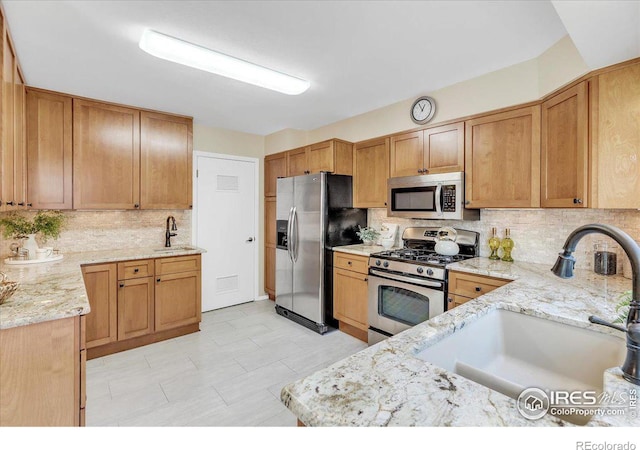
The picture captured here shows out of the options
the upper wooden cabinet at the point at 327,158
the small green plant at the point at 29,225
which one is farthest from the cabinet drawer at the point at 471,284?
the small green plant at the point at 29,225

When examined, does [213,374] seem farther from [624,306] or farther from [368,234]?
[624,306]

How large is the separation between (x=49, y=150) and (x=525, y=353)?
4.02 meters

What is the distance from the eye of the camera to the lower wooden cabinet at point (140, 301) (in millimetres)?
2916

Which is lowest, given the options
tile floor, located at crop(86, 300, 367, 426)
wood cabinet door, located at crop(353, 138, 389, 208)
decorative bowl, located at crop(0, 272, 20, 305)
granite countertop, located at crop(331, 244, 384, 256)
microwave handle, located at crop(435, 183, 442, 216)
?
tile floor, located at crop(86, 300, 367, 426)

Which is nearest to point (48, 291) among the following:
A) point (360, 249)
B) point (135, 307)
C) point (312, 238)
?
point (135, 307)

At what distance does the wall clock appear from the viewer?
306 centimetres

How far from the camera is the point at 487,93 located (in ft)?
8.91

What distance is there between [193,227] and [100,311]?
59.2 inches

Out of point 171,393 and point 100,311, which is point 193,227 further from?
point 171,393

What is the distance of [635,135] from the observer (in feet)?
5.64

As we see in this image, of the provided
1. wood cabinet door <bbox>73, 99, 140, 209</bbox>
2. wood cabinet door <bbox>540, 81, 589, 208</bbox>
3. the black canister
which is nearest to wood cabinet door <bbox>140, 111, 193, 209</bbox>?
wood cabinet door <bbox>73, 99, 140, 209</bbox>

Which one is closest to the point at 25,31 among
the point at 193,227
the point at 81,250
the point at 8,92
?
the point at 8,92

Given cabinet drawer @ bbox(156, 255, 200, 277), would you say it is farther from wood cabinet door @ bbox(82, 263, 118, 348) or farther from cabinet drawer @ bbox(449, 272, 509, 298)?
cabinet drawer @ bbox(449, 272, 509, 298)

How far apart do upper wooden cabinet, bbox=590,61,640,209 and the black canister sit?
1.64 feet
